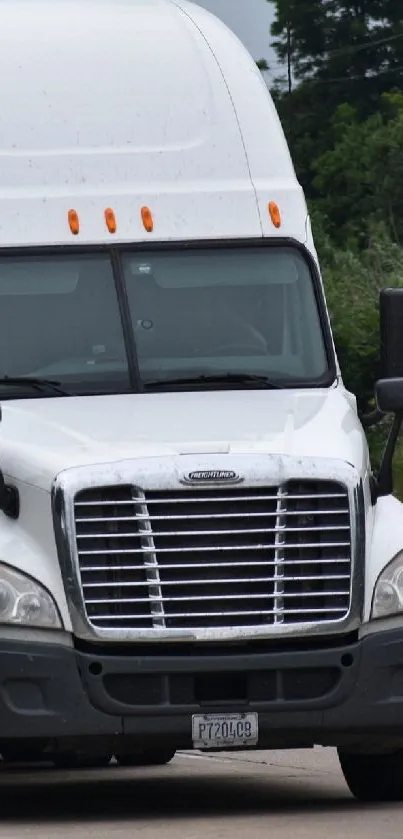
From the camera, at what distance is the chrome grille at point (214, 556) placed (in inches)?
428

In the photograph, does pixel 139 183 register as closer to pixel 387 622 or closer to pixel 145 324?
pixel 145 324

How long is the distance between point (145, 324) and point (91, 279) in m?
0.40

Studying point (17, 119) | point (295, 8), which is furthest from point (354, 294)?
point (295, 8)

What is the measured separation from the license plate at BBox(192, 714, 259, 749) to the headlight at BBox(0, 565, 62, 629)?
91cm

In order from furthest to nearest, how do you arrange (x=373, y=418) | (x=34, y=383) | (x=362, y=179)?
(x=362, y=179)
(x=373, y=418)
(x=34, y=383)

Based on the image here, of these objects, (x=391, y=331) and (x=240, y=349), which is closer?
(x=391, y=331)

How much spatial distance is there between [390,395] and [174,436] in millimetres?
1201

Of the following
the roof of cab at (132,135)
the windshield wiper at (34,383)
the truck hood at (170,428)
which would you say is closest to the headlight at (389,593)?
the truck hood at (170,428)

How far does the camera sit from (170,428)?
37.3 ft

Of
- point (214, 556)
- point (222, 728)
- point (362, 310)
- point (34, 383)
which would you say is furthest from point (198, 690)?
point (362, 310)

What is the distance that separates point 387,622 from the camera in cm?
1116

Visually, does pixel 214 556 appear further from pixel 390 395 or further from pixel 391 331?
pixel 391 331

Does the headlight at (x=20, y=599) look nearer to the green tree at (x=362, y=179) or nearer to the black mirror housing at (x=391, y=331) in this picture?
the black mirror housing at (x=391, y=331)

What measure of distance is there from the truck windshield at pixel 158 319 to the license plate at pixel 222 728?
199cm
